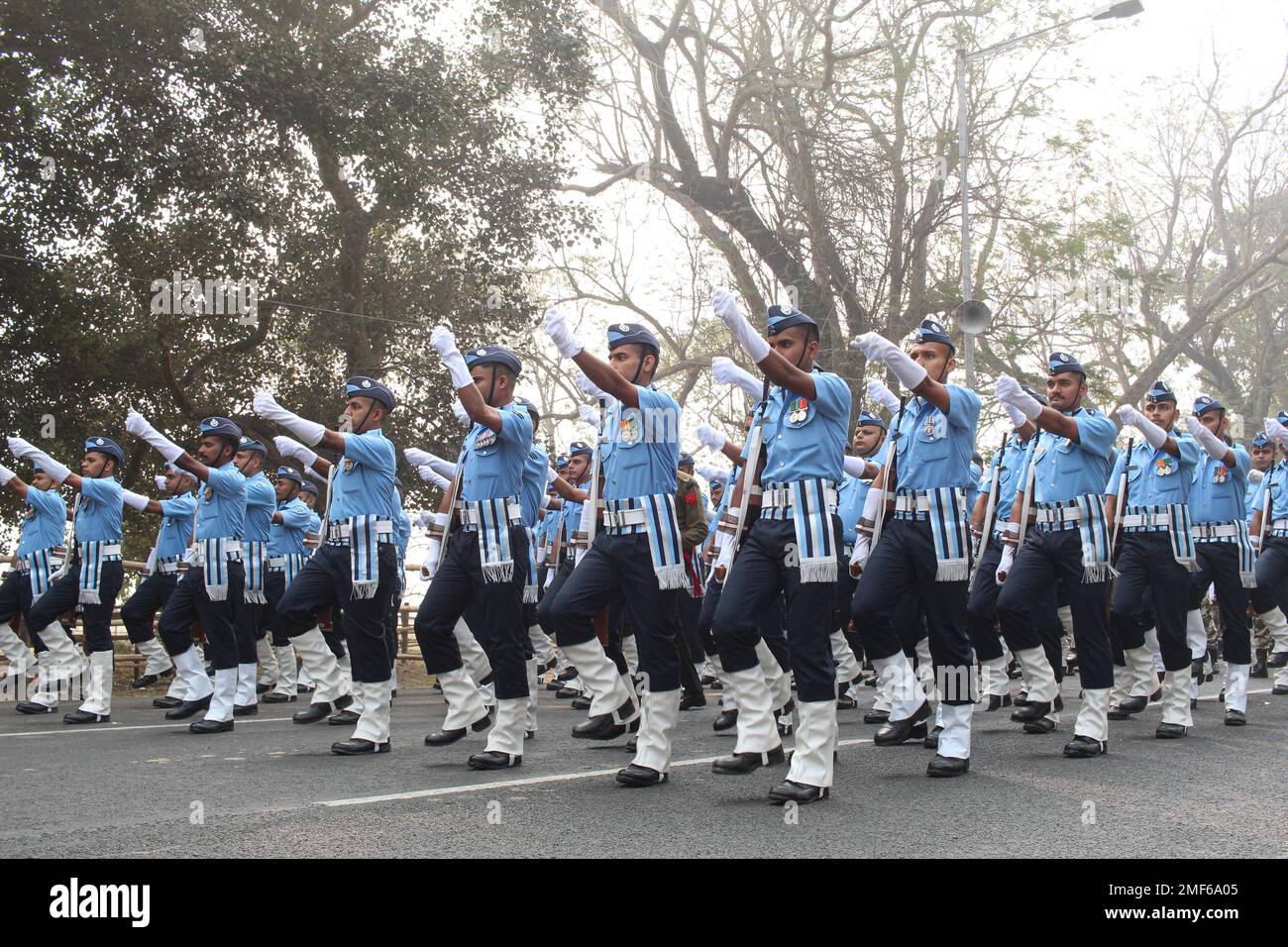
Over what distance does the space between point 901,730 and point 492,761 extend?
2.83 meters

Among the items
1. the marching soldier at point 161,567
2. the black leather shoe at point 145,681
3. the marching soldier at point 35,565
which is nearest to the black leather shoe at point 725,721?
the marching soldier at point 161,567

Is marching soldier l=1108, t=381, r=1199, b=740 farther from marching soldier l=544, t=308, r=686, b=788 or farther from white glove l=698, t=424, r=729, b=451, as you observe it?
marching soldier l=544, t=308, r=686, b=788

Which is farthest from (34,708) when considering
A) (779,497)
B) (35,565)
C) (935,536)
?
(935,536)

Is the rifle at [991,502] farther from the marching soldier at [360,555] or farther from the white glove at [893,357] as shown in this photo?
the marching soldier at [360,555]

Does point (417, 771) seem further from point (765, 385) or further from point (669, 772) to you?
point (765, 385)

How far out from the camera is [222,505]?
10727 mm

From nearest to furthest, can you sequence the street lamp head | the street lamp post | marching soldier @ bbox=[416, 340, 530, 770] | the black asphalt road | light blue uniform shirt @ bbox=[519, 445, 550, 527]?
1. the black asphalt road
2. marching soldier @ bbox=[416, 340, 530, 770]
3. light blue uniform shirt @ bbox=[519, 445, 550, 527]
4. the street lamp head
5. the street lamp post

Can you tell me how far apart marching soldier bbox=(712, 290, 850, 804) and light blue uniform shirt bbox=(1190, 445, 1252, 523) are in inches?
197

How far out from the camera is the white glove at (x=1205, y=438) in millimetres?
9289

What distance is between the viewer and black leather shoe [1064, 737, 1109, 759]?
7727 mm

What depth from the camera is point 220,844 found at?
5062mm

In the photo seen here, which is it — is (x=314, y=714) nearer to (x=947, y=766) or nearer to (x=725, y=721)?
(x=725, y=721)

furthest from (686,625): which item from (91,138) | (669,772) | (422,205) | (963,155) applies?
(963,155)

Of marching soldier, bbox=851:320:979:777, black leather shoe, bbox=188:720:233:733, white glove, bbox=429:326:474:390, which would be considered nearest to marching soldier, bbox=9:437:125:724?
black leather shoe, bbox=188:720:233:733
